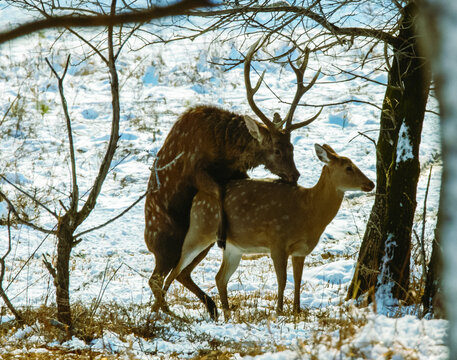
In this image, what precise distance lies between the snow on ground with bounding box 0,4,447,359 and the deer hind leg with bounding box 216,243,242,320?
0.31 m

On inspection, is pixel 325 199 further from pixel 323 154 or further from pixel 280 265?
pixel 280 265

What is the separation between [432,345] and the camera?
2.55 metres

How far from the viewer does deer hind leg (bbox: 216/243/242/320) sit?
668cm

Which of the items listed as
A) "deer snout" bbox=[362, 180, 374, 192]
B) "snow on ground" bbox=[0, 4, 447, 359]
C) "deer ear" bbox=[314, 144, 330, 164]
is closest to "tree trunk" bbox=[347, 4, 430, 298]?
"deer snout" bbox=[362, 180, 374, 192]

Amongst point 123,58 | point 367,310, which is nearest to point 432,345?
point 367,310

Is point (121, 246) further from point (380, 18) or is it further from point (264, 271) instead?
point (380, 18)

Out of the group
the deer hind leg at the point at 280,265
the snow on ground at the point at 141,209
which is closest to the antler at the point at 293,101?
the snow on ground at the point at 141,209

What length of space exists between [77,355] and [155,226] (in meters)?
3.34

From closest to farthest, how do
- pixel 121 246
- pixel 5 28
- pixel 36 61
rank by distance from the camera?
pixel 5 28, pixel 121 246, pixel 36 61

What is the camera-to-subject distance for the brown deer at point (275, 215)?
257 inches

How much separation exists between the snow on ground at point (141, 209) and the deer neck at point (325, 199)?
0.91 meters

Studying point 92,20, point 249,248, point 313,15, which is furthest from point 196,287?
point 92,20

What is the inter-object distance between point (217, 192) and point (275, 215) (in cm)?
73

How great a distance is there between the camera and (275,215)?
6.56 metres
